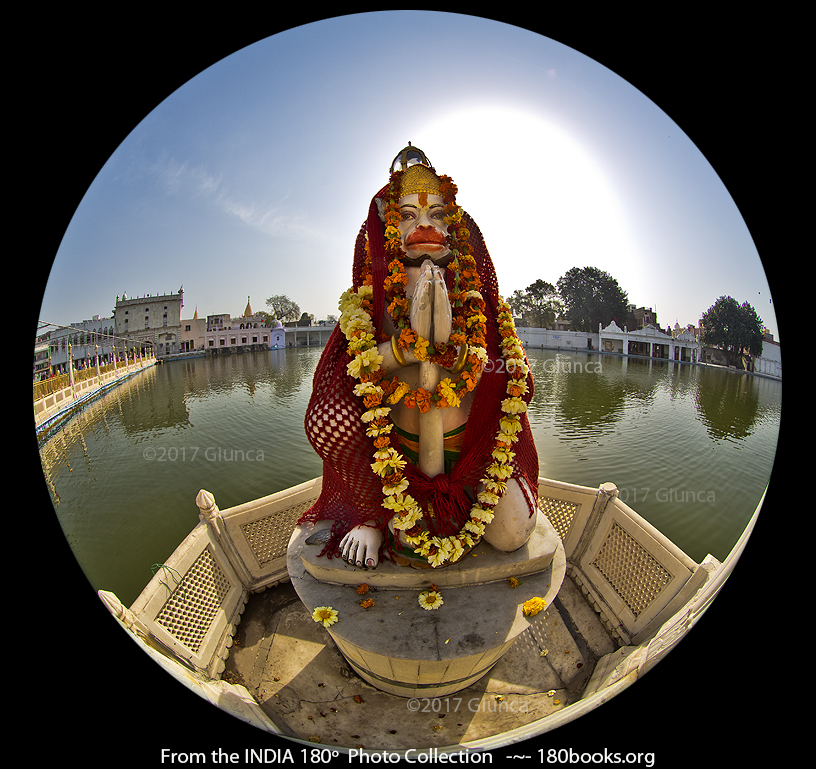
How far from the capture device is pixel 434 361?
1810 mm

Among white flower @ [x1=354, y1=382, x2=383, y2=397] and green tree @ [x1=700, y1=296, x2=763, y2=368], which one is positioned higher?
green tree @ [x1=700, y1=296, x2=763, y2=368]

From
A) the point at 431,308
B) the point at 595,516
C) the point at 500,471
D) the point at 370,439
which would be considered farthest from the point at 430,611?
the point at 595,516

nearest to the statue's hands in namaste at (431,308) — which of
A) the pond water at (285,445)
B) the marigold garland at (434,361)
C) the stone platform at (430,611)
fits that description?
the marigold garland at (434,361)

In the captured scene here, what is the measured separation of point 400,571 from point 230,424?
2.11 meters

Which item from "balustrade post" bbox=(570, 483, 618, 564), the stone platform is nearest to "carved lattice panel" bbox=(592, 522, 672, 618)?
"balustrade post" bbox=(570, 483, 618, 564)

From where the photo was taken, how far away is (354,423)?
1.95m

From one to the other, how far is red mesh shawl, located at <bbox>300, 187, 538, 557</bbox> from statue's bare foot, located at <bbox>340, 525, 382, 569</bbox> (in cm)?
7

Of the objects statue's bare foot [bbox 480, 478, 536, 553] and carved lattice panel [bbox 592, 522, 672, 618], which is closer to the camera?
statue's bare foot [bbox 480, 478, 536, 553]

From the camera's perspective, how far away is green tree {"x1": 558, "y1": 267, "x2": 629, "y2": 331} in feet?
7.80

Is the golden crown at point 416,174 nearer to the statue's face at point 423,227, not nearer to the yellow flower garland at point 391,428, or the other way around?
the statue's face at point 423,227

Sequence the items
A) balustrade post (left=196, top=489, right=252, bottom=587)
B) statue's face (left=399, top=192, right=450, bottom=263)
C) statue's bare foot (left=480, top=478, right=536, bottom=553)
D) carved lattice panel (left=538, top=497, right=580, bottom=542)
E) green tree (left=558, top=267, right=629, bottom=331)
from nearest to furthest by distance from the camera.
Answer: statue's face (left=399, top=192, right=450, bottom=263) < statue's bare foot (left=480, top=478, right=536, bottom=553) < green tree (left=558, top=267, right=629, bottom=331) < balustrade post (left=196, top=489, right=252, bottom=587) < carved lattice panel (left=538, top=497, right=580, bottom=542)

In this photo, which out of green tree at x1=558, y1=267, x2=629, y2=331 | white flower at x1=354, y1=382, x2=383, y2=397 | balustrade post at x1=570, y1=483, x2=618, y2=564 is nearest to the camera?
white flower at x1=354, y1=382, x2=383, y2=397

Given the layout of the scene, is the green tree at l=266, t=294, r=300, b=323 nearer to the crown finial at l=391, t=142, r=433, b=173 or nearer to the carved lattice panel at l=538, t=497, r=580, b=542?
the crown finial at l=391, t=142, r=433, b=173

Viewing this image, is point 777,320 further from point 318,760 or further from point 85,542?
point 85,542
